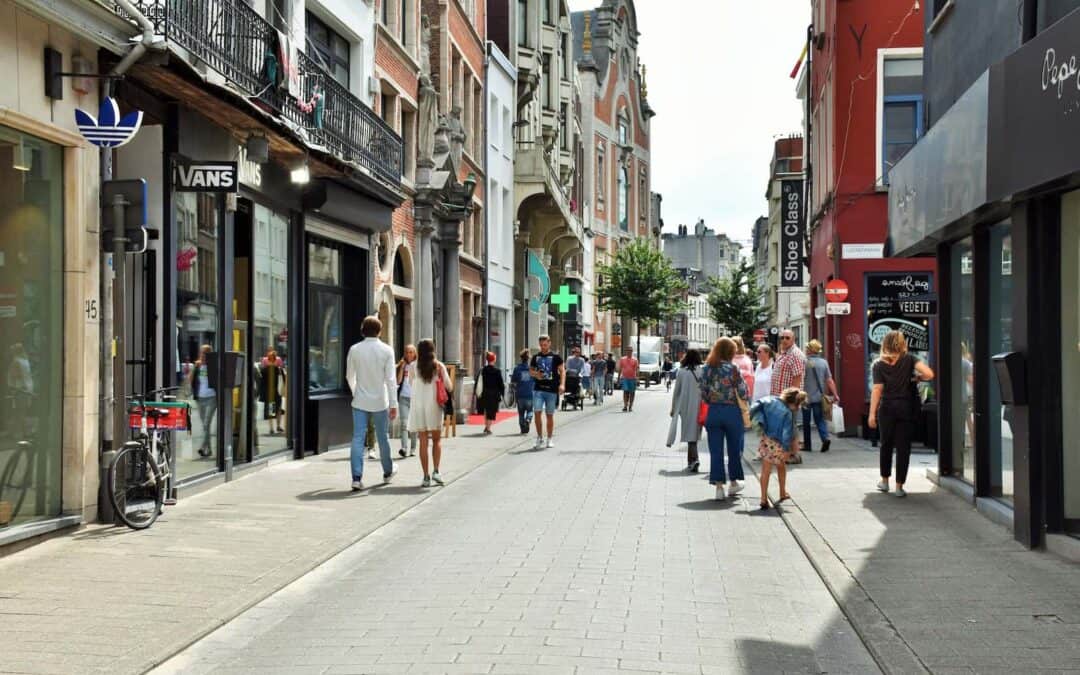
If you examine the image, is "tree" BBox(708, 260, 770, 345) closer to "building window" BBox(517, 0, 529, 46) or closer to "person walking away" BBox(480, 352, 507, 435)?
"building window" BBox(517, 0, 529, 46)

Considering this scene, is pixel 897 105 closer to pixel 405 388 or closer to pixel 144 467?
pixel 405 388

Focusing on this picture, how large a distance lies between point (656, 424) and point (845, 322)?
20.8 feet

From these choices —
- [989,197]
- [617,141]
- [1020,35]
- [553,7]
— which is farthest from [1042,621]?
[617,141]

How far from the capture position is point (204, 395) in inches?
563

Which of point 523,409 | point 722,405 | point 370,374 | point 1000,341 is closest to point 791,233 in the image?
point 523,409

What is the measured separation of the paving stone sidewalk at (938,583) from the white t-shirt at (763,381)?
4.98 meters

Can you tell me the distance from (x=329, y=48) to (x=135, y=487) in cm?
1158

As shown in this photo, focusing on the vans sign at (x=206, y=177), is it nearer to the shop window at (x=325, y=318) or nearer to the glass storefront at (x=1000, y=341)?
the shop window at (x=325, y=318)

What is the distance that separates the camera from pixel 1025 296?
10.1 metres

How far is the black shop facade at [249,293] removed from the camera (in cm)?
1300

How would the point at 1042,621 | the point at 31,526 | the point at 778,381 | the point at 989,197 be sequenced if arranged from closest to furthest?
the point at 1042,621 → the point at 31,526 → the point at 989,197 → the point at 778,381

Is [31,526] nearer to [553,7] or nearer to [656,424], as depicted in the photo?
[656,424]

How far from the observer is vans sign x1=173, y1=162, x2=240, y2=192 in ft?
42.6

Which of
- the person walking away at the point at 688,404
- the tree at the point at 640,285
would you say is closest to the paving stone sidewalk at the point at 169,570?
the person walking away at the point at 688,404
